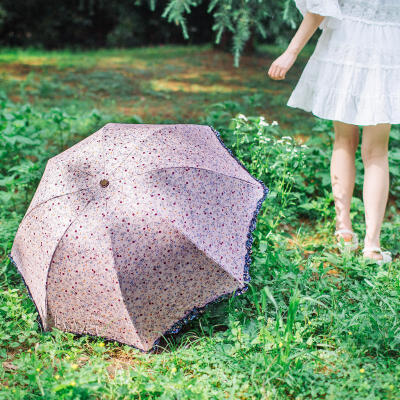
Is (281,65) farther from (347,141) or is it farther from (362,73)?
(347,141)

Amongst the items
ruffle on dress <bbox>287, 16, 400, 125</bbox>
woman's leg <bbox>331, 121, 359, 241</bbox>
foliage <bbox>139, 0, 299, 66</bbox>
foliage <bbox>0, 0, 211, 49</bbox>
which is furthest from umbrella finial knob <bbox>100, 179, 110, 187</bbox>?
foliage <bbox>0, 0, 211, 49</bbox>

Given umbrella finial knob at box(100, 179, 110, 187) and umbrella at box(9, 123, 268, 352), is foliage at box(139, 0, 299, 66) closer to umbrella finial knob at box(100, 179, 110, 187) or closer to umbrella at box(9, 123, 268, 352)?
umbrella at box(9, 123, 268, 352)

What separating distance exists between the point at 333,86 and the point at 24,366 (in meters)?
2.00

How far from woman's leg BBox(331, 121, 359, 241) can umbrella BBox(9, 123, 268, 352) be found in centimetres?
87

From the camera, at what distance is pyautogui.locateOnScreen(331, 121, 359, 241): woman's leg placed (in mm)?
2887

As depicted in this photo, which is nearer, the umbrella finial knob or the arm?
the umbrella finial knob

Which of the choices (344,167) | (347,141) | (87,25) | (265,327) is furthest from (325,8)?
(87,25)

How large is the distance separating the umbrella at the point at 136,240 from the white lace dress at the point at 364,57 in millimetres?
830

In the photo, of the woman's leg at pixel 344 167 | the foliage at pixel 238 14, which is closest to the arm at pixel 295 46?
the woman's leg at pixel 344 167

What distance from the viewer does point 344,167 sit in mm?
2926

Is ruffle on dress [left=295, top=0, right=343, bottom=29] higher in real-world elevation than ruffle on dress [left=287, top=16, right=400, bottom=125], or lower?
higher

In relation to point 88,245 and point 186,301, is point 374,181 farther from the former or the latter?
point 88,245

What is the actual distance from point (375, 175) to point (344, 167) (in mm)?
202

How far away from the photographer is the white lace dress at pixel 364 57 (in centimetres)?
256
